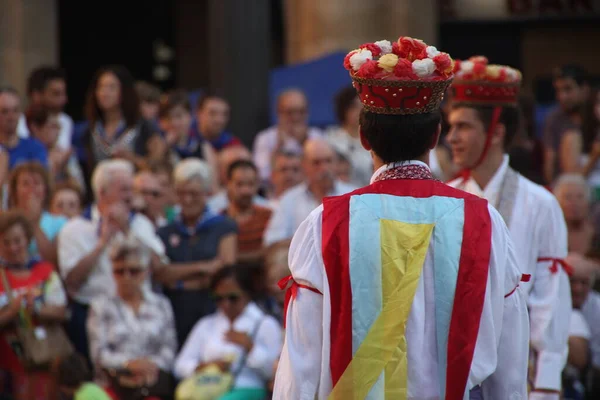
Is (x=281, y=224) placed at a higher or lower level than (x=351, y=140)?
lower

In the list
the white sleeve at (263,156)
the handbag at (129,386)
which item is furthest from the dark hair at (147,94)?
the handbag at (129,386)

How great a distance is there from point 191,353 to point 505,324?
477cm

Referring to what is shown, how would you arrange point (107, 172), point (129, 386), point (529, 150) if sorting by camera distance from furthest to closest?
1. point (107, 172)
2. point (129, 386)
3. point (529, 150)

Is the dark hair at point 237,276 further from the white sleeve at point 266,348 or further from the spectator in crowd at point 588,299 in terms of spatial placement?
the spectator in crowd at point 588,299

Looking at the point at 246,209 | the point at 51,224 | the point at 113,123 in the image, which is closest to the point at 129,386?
the point at 51,224

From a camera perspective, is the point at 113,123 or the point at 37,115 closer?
the point at 113,123

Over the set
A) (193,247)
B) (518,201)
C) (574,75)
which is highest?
(574,75)

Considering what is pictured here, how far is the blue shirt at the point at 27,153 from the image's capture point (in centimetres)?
1032

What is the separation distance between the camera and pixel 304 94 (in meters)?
12.0

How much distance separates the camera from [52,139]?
36.2ft

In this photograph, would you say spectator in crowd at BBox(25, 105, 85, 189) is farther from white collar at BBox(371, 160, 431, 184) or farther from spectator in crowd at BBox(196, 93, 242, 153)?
white collar at BBox(371, 160, 431, 184)

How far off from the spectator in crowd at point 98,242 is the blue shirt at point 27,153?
807 millimetres

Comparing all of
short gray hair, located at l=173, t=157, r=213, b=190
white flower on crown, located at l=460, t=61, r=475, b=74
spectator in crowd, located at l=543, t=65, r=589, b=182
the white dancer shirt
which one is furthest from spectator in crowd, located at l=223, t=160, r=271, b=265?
the white dancer shirt

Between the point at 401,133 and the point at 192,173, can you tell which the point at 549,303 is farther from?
the point at 192,173
